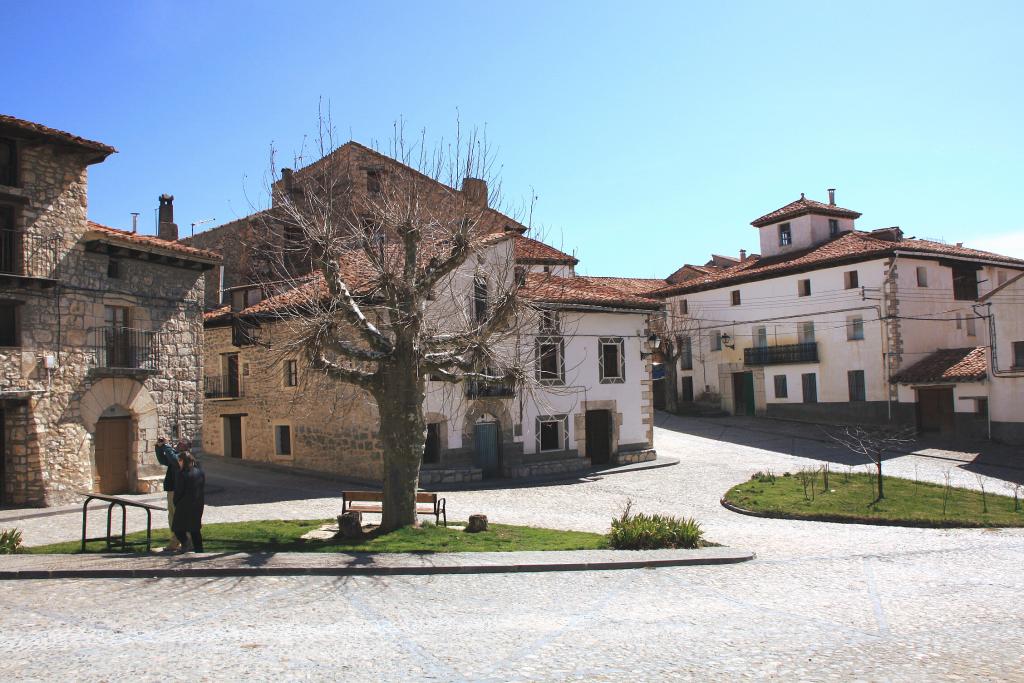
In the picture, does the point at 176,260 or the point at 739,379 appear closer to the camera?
the point at 176,260

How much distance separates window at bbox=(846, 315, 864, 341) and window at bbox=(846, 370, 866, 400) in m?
1.52

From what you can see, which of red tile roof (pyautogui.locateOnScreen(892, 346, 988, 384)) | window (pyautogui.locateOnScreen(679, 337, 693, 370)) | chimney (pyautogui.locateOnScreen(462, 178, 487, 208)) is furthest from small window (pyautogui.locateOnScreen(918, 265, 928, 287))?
chimney (pyautogui.locateOnScreen(462, 178, 487, 208))

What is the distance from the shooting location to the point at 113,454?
20766mm

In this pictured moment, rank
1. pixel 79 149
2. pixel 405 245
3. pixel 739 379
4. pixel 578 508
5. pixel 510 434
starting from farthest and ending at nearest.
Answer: pixel 739 379 < pixel 510 434 < pixel 79 149 < pixel 578 508 < pixel 405 245

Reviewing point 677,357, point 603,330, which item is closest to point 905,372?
point 677,357

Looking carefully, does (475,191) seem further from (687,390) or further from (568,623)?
(687,390)

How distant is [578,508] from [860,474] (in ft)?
30.2

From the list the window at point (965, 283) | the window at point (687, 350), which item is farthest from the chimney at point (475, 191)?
the window at point (687, 350)

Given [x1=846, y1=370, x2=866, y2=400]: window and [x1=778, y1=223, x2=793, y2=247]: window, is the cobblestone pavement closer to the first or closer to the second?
[x1=846, y1=370, x2=866, y2=400]: window

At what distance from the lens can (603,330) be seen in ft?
90.6

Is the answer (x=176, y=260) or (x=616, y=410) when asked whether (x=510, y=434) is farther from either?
(x=176, y=260)

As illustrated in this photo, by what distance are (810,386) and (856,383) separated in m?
2.34

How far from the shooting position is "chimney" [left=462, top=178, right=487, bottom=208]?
1394cm

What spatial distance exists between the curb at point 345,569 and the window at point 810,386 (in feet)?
90.2
